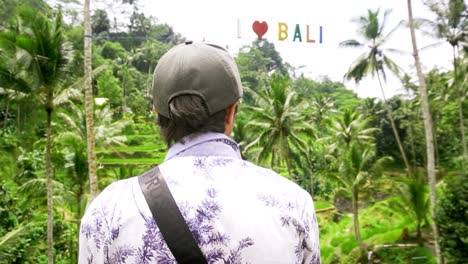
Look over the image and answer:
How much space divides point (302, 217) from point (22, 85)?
11.0 metres

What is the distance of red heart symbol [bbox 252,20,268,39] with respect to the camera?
1556 centimetres

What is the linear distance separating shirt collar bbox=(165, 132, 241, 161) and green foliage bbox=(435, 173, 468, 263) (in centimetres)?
832

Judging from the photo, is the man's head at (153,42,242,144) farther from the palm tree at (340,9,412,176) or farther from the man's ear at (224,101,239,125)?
the palm tree at (340,9,412,176)

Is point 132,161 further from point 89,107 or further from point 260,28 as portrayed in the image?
point 89,107

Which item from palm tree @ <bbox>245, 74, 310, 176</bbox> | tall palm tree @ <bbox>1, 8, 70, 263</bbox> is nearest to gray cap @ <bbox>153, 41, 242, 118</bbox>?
tall palm tree @ <bbox>1, 8, 70, 263</bbox>

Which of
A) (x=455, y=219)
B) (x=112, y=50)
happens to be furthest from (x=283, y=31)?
(x=112, y=50)

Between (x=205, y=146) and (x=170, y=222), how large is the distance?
8.0 inches

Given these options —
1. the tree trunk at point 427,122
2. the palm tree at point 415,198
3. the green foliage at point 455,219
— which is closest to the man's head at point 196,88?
the green foliage at point 455,219

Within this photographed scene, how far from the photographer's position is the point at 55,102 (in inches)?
441

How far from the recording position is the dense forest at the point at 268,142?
1075 cm

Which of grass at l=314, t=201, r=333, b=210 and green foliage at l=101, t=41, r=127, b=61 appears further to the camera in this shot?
green foliage at l=101, t=41, r=127, b=61

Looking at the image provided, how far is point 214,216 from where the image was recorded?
0.98 metres

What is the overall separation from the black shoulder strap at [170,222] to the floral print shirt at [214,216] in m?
0.01

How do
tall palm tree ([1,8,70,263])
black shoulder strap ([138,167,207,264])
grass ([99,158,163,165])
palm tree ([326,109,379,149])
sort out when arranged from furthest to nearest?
1. grass ([99,158,163,165])
2. palm tree ([326,109,379,149])
3. tall palm tree ([1,8,70,263])
4. black shoulder strap ([138,167,207,264])
